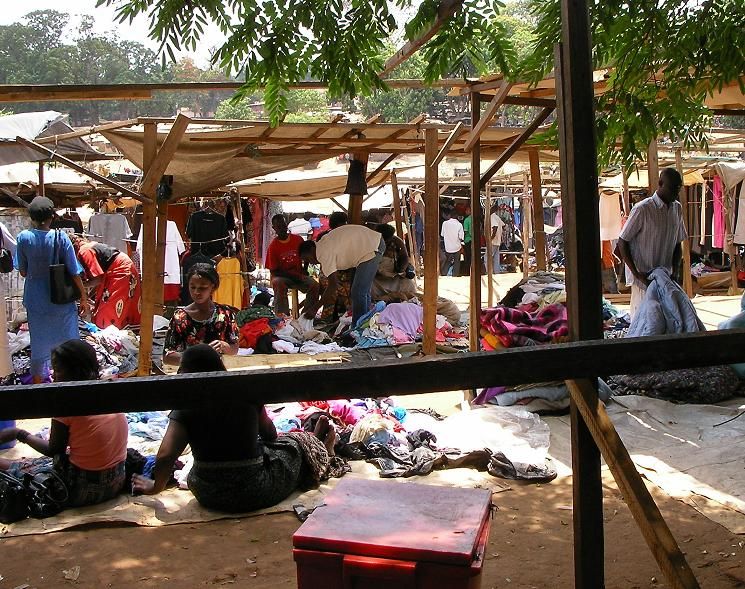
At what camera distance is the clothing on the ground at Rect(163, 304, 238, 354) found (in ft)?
18.6

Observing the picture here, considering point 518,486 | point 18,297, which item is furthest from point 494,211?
point 518,486

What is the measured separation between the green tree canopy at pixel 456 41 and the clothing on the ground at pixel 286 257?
22.1ft

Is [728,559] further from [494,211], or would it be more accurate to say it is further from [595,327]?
[494,211]

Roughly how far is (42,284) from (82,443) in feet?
8.29

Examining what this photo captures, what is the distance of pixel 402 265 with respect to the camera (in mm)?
10430

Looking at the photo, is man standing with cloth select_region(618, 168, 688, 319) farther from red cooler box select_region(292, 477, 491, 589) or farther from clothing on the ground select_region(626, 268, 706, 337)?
red cooler box select_region(292, 477, 491, 589)

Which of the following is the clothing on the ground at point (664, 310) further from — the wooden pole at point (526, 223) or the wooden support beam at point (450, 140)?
the wooden pole at point (526, 223)

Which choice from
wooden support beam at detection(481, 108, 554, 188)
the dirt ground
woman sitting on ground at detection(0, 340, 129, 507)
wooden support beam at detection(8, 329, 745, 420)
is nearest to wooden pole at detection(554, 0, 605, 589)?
wooden support beam at detection(8, 329, 745, 420)

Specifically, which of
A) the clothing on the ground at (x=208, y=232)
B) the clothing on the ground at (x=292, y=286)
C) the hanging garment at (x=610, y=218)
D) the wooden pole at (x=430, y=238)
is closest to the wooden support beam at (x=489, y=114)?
the wooden pole at (x=430, y=238)

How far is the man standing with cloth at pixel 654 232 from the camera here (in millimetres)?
6660

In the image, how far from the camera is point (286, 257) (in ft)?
35.1

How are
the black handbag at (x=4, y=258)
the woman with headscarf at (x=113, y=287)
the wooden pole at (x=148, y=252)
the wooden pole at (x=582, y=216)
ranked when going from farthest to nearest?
1. the woman with headscarf at (x=113, y=287)
2. the wooden pole at (x=148, y=252)
3. the black handbag at (x=4, y=258)
4. the wooden pole at (x=582, y=216)

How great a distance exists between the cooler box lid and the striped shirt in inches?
178

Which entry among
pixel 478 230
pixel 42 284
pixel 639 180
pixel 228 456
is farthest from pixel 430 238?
pixel 639 180
